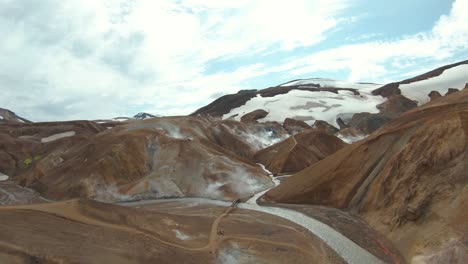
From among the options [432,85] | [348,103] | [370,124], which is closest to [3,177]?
[370,124]

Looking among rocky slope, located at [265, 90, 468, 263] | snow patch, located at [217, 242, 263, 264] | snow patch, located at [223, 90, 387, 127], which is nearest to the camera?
rocky slope, located at [265, 90, 468, 263]

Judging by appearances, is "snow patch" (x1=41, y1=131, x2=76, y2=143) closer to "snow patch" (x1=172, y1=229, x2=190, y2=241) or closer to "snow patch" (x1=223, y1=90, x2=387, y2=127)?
"snow patch" (x1=223, y1=90, x2=387, y2=127)

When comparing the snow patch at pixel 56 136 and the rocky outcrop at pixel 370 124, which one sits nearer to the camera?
the snow patch at pixel 56 136

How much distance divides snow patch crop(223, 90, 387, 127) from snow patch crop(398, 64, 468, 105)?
10273mm

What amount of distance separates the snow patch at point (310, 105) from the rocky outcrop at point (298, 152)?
137 ft

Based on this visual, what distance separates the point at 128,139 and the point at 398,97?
3553 inches

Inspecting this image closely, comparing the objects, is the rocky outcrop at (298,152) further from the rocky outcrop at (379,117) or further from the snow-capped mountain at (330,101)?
the snow-capped mountain at (330,101)

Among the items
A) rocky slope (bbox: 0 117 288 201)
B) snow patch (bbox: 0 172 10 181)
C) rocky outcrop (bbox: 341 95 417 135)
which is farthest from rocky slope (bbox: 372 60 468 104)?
snow patch (bbox: 0 172 10 181)

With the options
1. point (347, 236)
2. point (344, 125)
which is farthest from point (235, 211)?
point (344, 125)

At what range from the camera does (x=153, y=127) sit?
6316 centimetres

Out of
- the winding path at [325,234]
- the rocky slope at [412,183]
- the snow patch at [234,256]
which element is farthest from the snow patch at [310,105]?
the snow patch at [234,256]

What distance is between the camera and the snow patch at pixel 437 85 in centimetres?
13149

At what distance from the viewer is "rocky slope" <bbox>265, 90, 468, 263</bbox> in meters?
20.4

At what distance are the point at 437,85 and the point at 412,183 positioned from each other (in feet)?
421
